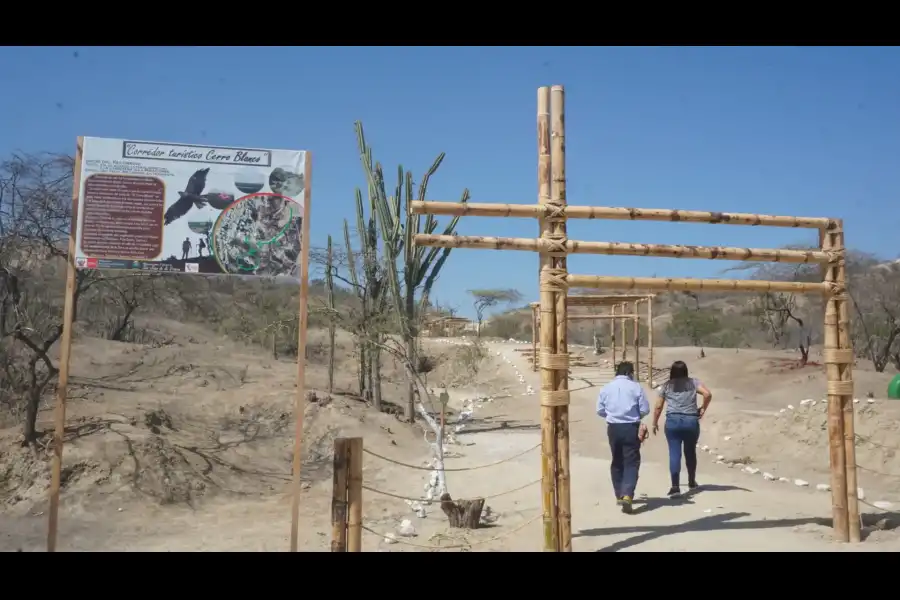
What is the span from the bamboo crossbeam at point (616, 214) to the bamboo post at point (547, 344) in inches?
8.4

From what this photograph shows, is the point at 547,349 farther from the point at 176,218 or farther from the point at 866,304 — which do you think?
the point at 866,304

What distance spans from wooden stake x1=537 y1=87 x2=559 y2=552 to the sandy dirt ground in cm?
27

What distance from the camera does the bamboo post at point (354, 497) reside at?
4.61 metres

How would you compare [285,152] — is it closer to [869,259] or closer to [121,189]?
[121,189]

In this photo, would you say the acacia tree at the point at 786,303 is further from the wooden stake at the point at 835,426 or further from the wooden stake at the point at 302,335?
the wooden stake at the point at 302,335

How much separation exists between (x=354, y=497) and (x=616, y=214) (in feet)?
9.56

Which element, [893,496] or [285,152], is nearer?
[285,152]

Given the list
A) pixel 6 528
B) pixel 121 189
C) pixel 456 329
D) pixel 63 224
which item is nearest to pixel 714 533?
pixel 121 189

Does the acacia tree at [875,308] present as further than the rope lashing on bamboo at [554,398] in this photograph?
Yes

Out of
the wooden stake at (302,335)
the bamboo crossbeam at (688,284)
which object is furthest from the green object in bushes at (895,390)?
the wooden stake at (302,335)

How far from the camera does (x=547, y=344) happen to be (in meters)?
5.24

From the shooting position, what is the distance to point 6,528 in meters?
6.42

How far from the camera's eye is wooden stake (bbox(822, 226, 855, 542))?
565cm

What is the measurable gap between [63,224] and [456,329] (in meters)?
33.4
